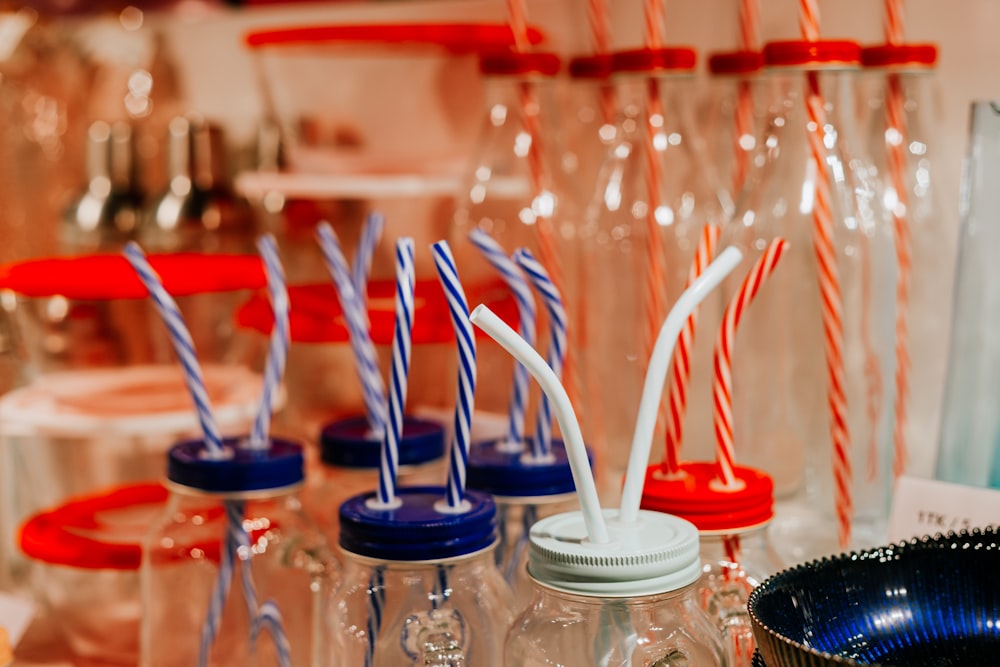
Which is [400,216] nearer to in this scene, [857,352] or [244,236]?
[244,236]

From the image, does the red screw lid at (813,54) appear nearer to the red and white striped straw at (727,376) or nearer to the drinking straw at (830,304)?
the drinking straw at (830,304)

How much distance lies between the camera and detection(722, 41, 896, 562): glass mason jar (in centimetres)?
91

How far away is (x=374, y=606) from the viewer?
0.80m

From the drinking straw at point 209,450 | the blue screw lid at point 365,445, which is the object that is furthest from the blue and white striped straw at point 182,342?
the blue screw lid at point 365,445

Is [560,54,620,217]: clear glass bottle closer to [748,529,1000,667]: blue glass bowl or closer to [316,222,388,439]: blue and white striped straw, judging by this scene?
[316,222,388,439]: blue and white striped straw

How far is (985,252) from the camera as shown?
898 millimetres

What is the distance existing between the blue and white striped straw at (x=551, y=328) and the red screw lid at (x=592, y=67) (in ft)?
0.85

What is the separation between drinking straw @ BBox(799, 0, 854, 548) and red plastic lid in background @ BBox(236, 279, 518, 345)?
29 cm

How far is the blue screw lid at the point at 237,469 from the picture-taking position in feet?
2.97

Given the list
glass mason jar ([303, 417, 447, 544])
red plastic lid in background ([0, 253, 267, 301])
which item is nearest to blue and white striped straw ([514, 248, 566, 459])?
glass mason jar ([303, 417, 447, 544])

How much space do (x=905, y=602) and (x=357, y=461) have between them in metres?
0.44

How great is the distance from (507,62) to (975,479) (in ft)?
1.58

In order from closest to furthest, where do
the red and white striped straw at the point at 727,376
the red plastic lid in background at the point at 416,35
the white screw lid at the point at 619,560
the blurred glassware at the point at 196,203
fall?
the white screw lid at the point at 619,560, the red and white striped straw at the point at 727,376, the red plastic lid in background at the point at 416,35, the blurred glassware at the point at 196,203

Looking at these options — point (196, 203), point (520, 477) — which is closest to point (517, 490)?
point (520, 477)
